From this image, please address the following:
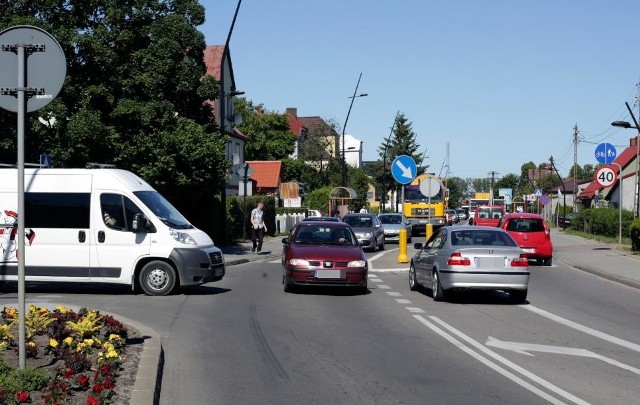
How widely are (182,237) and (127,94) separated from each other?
35.3 feet

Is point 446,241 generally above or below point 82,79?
below

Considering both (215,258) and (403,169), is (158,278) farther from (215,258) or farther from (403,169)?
(403,169)

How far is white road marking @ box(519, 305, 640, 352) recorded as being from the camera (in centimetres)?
1114

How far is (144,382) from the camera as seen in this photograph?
734 centimetres

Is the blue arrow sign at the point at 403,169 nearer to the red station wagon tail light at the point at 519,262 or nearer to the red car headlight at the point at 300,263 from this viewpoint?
the red car headlight at the point at 300,263

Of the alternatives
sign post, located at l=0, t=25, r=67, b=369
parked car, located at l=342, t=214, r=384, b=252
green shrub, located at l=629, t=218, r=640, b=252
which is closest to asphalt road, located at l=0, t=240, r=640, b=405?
sign post, located at l=0, t=25, r=67, b=369

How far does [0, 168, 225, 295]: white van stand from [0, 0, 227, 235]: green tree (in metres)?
7.85

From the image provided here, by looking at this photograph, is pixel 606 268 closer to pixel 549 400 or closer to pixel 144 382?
pixel 549 400

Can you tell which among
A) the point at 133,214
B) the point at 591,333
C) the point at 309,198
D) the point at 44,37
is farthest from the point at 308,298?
the point at 309,198

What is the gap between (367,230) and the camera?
3403 cm

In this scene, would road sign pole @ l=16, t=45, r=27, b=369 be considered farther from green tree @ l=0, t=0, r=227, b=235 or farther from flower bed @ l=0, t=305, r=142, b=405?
green tree @ l=0, t=0, r=227, b=235

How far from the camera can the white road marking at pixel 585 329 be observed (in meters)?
11.1

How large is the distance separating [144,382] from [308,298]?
29.3 ft

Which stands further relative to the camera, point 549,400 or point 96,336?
point 96,336
